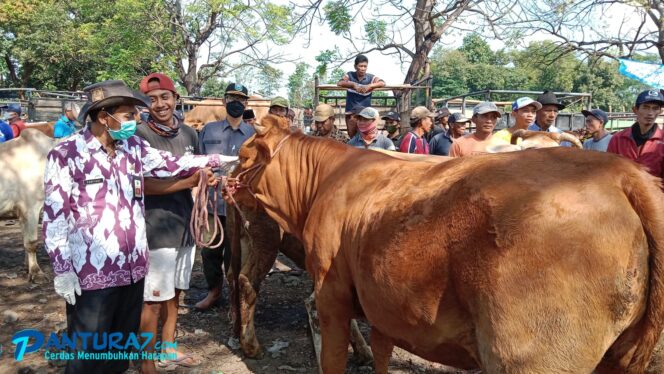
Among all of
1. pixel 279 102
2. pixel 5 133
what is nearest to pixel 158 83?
pixel 279 102

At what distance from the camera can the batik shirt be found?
2.96 metres

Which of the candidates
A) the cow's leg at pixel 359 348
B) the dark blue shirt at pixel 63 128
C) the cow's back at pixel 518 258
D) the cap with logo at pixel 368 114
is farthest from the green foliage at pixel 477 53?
the cow's back at pixel 518 258

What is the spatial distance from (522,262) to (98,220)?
255 cm

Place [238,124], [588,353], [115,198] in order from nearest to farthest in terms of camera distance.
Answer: [588,353]
[115,198]
[238,124]

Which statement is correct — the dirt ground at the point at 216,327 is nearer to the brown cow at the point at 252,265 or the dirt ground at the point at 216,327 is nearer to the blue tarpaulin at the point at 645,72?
the brown cow at the point at 252,265

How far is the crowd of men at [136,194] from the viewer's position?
10.0 ft

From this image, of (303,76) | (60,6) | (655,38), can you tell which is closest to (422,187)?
(655,38)

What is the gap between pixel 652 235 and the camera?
1850 millimetres

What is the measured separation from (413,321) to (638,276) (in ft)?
3.24

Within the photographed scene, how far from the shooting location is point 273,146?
3865mm

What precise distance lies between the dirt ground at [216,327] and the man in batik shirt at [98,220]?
1.35 m

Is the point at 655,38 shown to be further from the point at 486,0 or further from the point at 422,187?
the point at 422,187

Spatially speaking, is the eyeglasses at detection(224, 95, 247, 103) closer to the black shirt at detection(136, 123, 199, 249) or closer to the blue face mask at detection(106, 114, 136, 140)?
the black shirt at detection(136, 123, 199, 249)

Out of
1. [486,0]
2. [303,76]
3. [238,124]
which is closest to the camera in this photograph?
[238,124]
